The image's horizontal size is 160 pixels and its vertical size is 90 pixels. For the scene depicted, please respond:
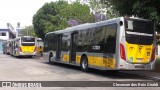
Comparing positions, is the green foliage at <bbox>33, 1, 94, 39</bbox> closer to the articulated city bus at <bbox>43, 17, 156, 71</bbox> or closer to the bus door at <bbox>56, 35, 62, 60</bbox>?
the bus door at <bbox>56, 35, 62, 60</bbox>

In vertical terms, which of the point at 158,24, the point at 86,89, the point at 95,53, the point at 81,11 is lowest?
the point at 86,89

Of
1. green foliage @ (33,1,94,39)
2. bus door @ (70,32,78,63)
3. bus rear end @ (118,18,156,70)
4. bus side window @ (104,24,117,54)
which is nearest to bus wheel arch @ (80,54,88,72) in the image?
bus door @ (70,32,78,63)

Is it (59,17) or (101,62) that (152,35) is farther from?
(59,17)

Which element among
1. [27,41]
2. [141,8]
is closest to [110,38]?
[141,8]

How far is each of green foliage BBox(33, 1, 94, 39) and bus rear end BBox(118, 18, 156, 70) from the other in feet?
64.1

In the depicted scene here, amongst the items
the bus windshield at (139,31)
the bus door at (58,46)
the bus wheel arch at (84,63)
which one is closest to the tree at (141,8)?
the bus windshield at (139,31)

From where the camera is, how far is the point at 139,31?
16.4 meters

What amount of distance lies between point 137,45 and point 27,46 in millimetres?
25075

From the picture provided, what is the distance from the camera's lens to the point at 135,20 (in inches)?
641

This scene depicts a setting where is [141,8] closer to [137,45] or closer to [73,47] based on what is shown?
[137,45]

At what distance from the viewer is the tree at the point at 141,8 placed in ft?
55.7

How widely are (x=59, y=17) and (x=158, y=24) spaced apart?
102ft

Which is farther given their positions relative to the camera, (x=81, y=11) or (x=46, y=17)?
(x=46, y=17)

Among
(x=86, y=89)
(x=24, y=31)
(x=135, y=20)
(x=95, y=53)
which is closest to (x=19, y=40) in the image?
(x=95, y=53)
